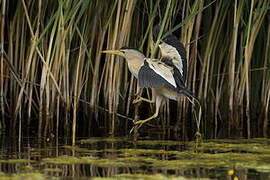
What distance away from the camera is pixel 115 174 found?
4.42 metres

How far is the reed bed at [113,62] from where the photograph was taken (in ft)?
20.7

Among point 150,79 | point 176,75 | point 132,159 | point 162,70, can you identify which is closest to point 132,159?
point 132,159

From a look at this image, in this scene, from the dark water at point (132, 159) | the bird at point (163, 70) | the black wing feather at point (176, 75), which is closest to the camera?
the dark water at point (132, 159)

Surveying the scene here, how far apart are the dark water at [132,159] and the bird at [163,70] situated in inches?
16.7

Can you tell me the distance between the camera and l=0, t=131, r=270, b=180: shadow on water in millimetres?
4438

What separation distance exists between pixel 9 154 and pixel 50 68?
132 cm

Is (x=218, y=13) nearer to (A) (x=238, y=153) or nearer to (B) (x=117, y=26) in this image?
(B) (x=117, y=26)

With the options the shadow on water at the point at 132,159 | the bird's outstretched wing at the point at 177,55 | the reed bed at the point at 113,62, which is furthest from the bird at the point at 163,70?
the shadow on water at the point at 132,159

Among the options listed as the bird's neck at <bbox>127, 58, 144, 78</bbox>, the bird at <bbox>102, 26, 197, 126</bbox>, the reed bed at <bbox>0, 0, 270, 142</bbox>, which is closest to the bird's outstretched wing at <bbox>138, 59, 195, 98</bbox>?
the bird at <bbox>102, 26, 197, 126</bbox>

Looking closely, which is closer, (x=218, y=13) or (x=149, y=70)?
(x=149, y=70)

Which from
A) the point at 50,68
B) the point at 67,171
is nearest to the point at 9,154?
the point at 67,171

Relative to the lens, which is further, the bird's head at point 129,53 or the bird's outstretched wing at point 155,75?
the bird's head at point 129,53

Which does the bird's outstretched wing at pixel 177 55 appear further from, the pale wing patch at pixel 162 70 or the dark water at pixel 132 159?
the dark water at pixel 132 159

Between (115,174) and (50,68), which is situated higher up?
(50,68)
